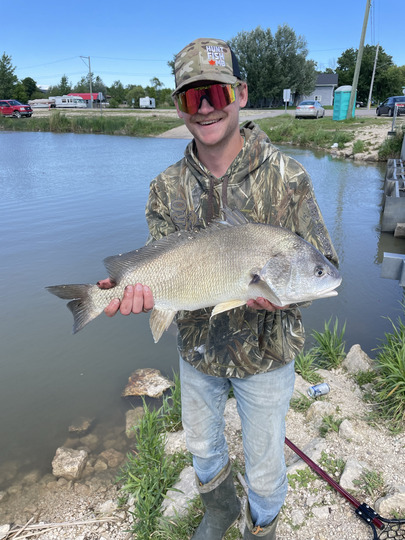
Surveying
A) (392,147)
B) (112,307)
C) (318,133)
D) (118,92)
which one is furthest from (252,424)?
(118,92)

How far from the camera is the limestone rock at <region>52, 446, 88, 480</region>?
3906 millimetres

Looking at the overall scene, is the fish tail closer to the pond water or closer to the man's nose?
the man's nose

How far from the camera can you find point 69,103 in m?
73.6

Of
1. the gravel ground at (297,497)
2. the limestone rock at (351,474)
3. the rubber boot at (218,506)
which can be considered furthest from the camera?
the limestone rock at (351,474)

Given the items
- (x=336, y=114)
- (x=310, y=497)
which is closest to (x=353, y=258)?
(x=310, y=497)

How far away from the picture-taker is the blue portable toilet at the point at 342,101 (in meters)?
31.2

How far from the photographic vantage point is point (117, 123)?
3875 centimetres

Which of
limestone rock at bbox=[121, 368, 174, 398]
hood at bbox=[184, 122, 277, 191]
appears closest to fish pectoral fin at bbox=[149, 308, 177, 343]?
hood at bbox=[184, 122, 277, 191]

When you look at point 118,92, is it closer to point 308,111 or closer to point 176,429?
point 308,111

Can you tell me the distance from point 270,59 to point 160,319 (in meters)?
60.4

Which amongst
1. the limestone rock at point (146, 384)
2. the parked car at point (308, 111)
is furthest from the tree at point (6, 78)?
the limestone rock at point (146, 384)

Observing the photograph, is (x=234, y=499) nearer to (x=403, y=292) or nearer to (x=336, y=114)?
(x=403, y=292)

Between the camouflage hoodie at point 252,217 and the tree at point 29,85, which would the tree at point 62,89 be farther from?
the camouflage hoodie at point 252,217

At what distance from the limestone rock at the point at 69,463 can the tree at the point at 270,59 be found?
188 feet
